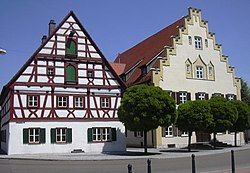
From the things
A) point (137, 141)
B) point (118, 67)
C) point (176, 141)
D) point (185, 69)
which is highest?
point (118, 67)

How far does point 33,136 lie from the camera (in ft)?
109

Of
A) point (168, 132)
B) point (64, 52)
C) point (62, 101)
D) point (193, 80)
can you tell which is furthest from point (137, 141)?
point (64, 52)

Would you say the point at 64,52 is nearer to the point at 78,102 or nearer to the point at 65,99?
the point at 65,99

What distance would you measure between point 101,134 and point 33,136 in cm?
694

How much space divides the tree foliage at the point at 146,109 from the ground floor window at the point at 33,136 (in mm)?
8060

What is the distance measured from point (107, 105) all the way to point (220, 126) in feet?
39.8

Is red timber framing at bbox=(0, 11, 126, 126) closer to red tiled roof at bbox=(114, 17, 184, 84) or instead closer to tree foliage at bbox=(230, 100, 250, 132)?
red tiled roof at bbox=(114, 17, 184, 84)

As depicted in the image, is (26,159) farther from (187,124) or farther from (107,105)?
(187,124)

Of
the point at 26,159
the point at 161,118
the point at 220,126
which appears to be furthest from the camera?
the point at 220,126

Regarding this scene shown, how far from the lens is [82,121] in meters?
35.3

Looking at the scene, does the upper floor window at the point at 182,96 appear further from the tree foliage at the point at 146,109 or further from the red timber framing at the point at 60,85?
the tree foliage at the point at 146,109

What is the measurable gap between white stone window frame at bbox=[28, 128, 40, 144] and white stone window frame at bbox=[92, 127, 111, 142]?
5601 mm

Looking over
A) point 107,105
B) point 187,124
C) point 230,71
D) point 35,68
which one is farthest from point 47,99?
point 230,71

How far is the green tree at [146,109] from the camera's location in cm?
3022
